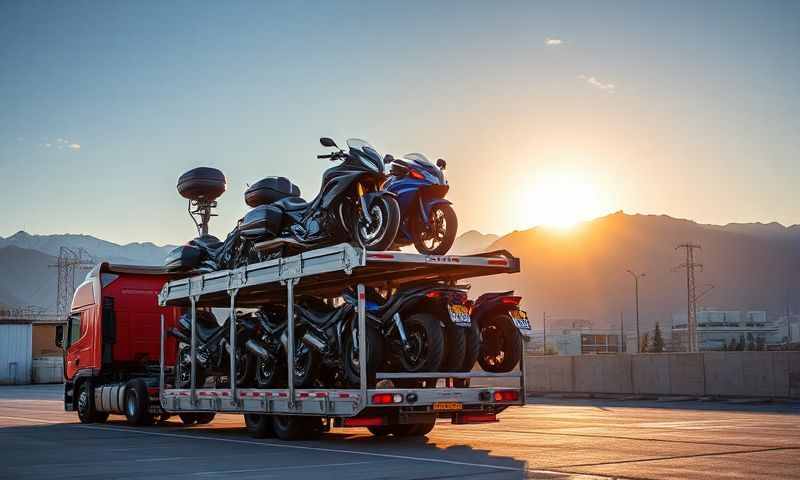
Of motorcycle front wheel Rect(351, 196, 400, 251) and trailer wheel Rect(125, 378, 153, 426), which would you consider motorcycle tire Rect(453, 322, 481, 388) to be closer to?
motorcycle front wheel Rect(351, 196, 400, 251)

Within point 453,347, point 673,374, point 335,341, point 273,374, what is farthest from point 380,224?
point 673,374

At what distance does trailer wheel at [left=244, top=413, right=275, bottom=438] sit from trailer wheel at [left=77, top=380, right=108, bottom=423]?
22.7 ft

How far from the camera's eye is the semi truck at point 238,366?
13320mm

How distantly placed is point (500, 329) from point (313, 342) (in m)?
2.76

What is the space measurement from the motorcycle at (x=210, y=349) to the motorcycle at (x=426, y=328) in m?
3.31

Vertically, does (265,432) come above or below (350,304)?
below

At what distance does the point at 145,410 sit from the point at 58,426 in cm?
242

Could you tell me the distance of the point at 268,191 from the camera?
17.2 m

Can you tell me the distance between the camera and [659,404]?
27.5 m

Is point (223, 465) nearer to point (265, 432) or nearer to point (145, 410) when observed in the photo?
point (265, 432)

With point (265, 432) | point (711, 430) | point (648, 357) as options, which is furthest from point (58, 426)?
point (648, 357)

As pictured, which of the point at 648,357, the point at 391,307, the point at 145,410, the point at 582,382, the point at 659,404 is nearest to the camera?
the point at 391,307

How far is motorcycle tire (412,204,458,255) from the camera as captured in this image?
14.3 meters

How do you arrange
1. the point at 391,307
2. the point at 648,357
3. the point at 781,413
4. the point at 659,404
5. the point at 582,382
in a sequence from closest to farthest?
the point at 391,307 → the point at 781,413 → the point at 659,404 → the point at 648,357 → the point at 582,382
